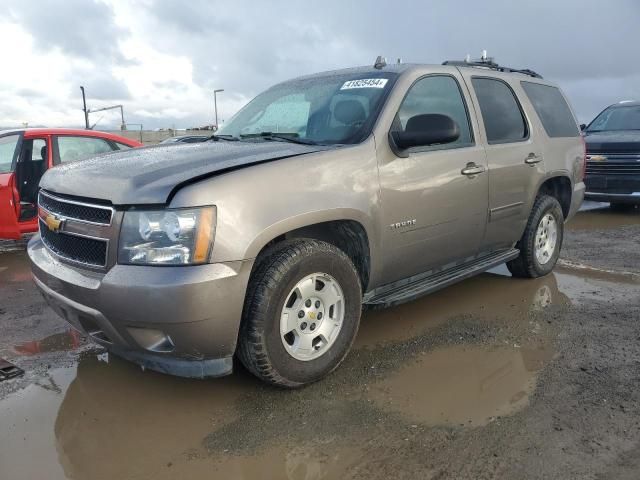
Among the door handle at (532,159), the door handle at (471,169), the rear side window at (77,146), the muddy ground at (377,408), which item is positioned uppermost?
the rear side window at (77,146)

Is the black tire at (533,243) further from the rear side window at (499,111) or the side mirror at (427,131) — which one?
the side mirror at (427,131)

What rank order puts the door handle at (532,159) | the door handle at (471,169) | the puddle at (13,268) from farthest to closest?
the puddle at (13,268), the door handle at (532,159), the door handle at (471,169)

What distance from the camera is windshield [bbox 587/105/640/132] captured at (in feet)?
33.1

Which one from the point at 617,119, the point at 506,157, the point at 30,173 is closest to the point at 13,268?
the point at 30,173

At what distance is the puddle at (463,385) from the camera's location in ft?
9.20

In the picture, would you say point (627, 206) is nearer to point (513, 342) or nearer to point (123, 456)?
point (513, 342)

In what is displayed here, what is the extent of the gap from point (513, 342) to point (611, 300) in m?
1.45

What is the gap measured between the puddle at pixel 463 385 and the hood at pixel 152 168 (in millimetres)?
1468

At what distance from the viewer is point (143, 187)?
2.57 meters

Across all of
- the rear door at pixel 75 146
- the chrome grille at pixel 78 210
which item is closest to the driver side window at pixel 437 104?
the chrome grille at pixel 78 210

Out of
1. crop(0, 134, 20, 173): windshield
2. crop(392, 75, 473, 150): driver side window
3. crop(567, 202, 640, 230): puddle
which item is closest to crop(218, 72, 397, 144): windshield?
crop(392, 75, 473, 150): driver side window

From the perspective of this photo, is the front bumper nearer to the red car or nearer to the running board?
the running board

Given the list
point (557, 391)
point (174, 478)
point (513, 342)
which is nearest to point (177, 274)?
point (174, 478)

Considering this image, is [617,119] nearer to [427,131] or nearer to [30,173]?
[427,131]
